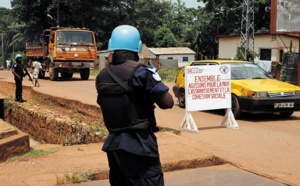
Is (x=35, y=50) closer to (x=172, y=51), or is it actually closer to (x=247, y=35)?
(x=247, y=35)

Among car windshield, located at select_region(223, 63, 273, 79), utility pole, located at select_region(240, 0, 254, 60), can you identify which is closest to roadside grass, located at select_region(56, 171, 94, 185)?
car windshield, located at select_region(223, 63, 273, 79)

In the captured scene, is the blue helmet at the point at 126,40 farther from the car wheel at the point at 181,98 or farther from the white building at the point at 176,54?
the white building at the point at 176,54

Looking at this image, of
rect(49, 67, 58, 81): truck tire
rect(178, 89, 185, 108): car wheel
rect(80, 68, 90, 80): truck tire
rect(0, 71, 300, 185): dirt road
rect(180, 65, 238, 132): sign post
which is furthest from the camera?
rect(80, 68, 90, 80): truck tire

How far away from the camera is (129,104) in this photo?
2.87 m

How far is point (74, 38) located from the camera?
21.2 m

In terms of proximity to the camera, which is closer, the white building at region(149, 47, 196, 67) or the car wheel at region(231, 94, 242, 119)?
the car wheel at region(231, 94, 242, 119)

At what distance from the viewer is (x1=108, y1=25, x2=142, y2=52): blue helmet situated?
2.99m

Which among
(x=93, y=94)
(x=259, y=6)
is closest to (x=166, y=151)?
(x=93, y=94)

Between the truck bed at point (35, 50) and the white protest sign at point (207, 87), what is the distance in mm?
16848

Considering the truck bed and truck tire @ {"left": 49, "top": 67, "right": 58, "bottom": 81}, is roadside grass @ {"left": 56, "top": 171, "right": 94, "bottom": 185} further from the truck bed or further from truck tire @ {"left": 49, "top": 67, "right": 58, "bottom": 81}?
the truck bed

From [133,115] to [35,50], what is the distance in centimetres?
2388

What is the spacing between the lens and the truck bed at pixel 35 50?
2401 cm

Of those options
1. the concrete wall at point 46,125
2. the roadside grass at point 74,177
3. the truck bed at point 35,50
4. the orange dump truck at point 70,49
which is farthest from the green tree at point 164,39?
the roadside grass at point 74,177

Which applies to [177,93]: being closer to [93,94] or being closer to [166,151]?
[93,94]
